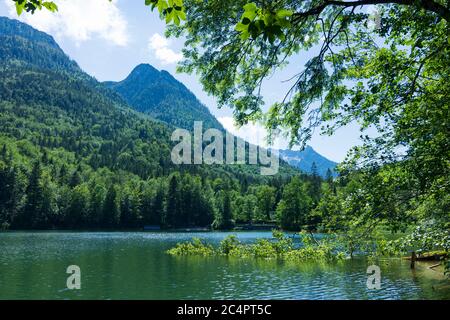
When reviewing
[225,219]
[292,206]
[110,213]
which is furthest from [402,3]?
[225,219]

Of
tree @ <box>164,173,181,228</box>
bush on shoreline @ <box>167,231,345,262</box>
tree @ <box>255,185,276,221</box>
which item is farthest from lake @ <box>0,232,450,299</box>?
tree @ <box>255,185,276,221</box>

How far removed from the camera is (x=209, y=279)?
3100 centimetres

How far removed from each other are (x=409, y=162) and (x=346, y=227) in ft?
14.0

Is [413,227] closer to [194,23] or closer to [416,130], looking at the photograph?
[416,130]

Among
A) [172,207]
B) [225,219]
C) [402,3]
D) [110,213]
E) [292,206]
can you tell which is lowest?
[225,219]

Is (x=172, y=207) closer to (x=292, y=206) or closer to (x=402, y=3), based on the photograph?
(x=292, y=206)

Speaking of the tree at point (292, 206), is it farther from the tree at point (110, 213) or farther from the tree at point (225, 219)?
the tree at point (110, 213)

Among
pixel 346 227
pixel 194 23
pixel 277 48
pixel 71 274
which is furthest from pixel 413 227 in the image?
pixel 71 274

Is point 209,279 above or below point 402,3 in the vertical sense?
below

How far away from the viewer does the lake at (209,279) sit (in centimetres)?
2508

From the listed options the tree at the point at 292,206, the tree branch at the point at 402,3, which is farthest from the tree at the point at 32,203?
the tree branch at the point at 402,3

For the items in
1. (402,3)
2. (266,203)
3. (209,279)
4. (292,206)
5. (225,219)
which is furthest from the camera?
(266,203)
